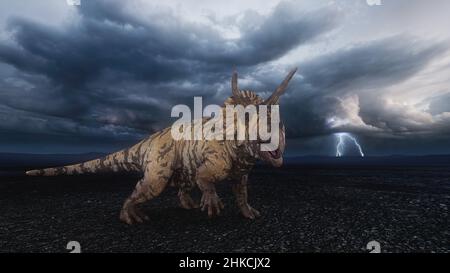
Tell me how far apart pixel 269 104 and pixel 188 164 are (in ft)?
8.32

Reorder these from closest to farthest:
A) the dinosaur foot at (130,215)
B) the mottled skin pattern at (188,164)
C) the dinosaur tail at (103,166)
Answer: the mottled skin pattern at (188,164) → the dinosaur foot at (130,215) → the dinosaur tail at (103,166)

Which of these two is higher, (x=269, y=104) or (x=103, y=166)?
(x=269, y=104)

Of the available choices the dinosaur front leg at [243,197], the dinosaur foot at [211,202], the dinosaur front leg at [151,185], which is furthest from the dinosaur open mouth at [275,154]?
the dinosaur front leg at [151,185]

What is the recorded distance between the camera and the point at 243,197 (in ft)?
25.0

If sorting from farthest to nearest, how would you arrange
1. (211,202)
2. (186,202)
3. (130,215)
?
(186,202), (130,215), (211,202)

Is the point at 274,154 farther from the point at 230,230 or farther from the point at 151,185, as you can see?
the point at 151,185

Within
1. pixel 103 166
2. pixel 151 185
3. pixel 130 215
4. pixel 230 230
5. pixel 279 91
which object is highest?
pixel 279 91

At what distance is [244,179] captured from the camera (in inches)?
289

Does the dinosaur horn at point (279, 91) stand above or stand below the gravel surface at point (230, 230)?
above

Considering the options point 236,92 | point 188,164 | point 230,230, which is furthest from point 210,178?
point 236,92

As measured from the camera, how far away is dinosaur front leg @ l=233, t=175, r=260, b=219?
738 centimetres

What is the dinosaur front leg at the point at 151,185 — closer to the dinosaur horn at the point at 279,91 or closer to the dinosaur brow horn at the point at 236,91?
the dinosaur brow horn at the point at 236,91

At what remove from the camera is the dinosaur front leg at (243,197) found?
24.2ft

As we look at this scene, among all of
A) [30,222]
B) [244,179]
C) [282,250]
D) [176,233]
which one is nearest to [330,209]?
[244,179]
